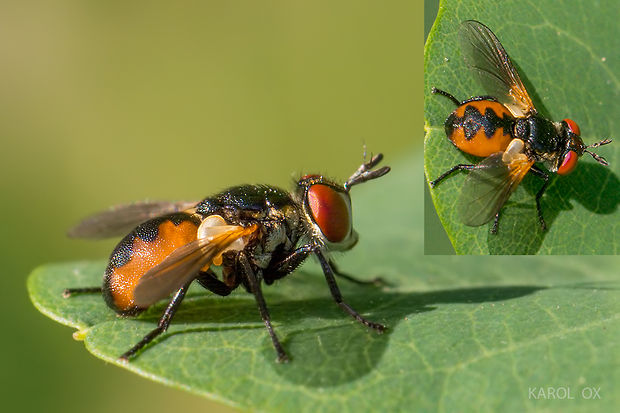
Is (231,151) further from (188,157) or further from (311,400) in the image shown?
(311,400)

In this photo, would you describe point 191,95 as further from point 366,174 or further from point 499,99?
point 499,99

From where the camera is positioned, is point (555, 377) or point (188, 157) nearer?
point (555, 377)

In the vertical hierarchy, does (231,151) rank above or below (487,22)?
below

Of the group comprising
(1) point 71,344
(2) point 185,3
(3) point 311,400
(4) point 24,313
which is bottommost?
(1) point 71,344

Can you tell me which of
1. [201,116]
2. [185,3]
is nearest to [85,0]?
[185,3]

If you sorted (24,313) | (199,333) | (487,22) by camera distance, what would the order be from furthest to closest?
(24,313) → (199,333) → (487,22)

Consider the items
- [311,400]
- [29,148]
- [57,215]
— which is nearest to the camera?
[311,400]

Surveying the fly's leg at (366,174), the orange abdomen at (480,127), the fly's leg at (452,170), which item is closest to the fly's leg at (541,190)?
the orange abdomen at (480,127)

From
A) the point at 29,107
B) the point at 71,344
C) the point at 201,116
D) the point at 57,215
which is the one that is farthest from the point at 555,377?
the point at 29,107

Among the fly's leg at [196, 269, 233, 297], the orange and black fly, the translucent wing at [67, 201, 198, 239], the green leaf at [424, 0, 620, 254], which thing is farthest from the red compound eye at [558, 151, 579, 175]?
the translucent wing at [67, 201, 198, 239]
